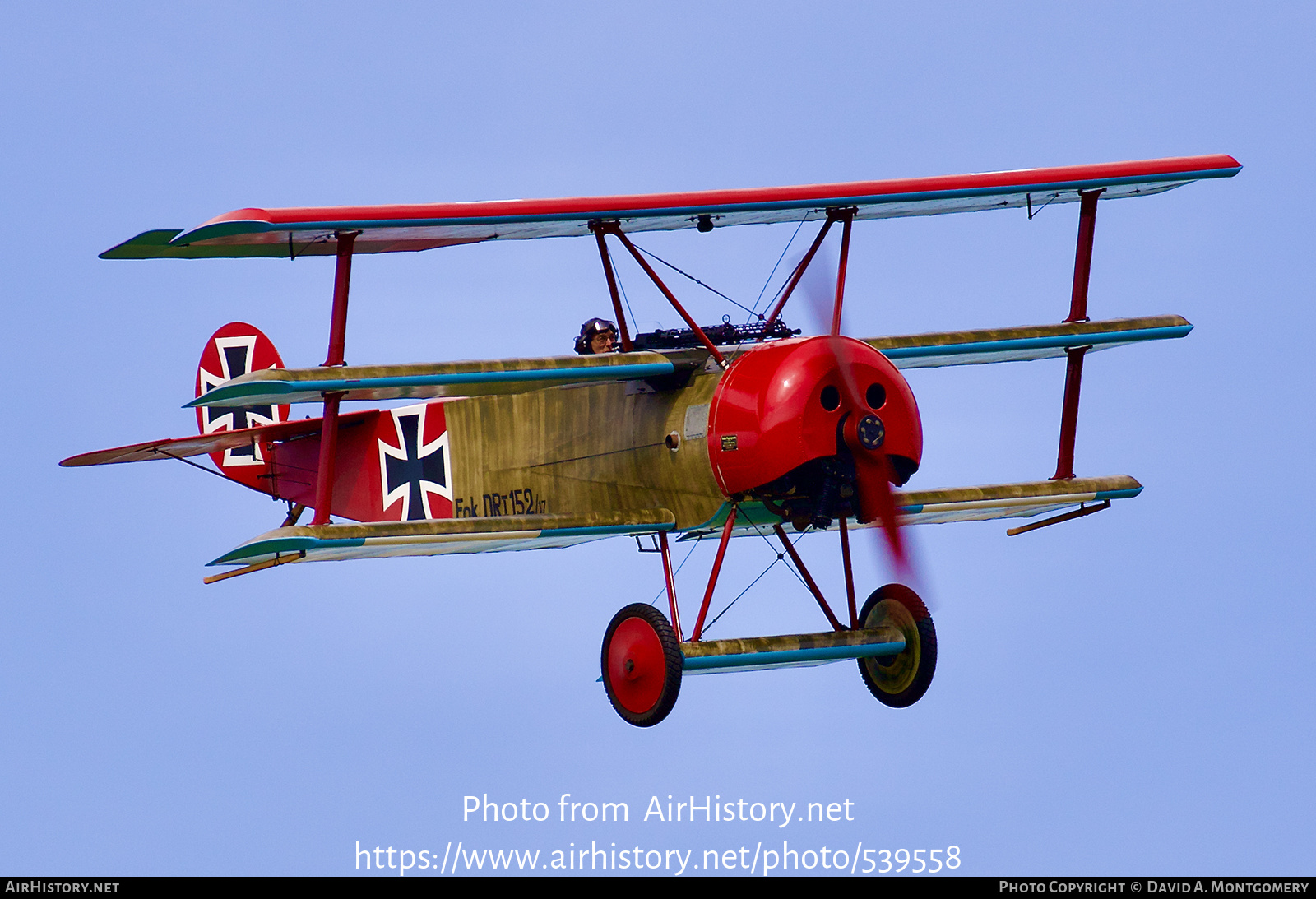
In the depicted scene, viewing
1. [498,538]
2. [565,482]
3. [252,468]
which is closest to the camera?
[498,538]

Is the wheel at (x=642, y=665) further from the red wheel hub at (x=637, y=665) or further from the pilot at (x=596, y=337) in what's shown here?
the pilot at (x=596, y=337)

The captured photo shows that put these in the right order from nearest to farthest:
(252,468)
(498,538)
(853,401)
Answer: (853,401) → (498,538) → (252,468)

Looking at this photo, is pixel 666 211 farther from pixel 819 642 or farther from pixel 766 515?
pixel 819 642

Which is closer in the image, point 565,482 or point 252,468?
point 565,482

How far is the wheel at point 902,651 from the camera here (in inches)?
635

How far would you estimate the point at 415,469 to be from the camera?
18.7 metres

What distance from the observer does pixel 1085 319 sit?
706 inches

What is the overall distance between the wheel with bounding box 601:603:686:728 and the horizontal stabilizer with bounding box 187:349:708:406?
1861 mm

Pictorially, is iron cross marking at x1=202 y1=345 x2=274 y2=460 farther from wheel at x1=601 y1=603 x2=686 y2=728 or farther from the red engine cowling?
the red engine cowling

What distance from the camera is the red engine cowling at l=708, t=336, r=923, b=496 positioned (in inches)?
591

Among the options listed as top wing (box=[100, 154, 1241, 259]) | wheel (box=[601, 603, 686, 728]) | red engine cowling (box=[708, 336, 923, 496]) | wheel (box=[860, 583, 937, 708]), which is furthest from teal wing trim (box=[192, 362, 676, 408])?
wheel (box=[860, 583, 937, 708])
